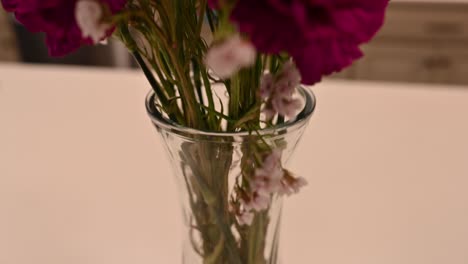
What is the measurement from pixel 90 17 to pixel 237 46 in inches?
2.9

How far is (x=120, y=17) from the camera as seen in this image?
29 cm

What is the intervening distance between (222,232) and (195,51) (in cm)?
14

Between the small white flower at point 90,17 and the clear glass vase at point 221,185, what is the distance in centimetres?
12

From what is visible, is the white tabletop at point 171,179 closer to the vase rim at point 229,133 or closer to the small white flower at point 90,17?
the vase rim at point 229,133

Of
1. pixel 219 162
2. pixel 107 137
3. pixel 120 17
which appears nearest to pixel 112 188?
pixel 107 137

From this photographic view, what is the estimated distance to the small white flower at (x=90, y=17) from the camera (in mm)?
279

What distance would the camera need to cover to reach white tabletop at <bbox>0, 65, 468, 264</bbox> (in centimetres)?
65

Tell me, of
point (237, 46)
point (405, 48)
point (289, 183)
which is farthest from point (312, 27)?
point (405, 48)

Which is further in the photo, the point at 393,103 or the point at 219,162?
the point at 393,103

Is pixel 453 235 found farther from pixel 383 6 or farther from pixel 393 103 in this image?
pixel 383 6

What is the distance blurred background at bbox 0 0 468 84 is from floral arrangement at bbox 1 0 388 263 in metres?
1.49

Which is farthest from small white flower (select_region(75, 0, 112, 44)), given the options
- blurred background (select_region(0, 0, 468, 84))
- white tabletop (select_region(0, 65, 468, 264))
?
blurred background (select_region(0, 0, 468, 84))

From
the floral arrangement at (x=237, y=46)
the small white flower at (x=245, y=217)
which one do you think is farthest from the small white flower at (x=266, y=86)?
the small white flower at (x=245, y=217)

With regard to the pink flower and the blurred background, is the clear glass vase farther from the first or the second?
the blurred background
